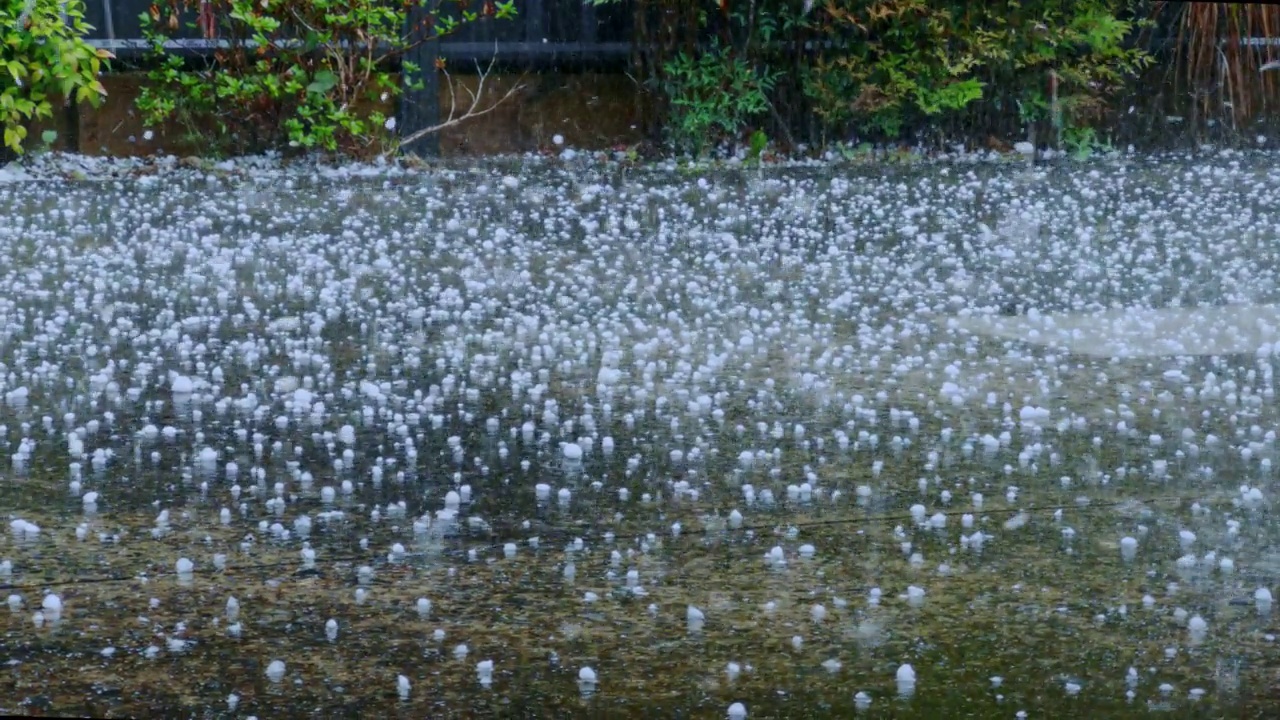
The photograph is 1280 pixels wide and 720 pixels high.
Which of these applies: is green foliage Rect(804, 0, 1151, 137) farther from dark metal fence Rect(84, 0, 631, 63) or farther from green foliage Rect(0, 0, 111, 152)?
green foliage Rect(0, 0, 111, 152)

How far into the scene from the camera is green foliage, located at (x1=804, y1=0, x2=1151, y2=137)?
24.4 ft

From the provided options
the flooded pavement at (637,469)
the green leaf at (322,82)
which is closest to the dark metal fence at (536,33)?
the green leaf at (322,82)

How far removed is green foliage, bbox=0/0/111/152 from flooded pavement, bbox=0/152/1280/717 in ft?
3.59

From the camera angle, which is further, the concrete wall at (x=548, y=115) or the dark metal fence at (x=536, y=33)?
the concrete wall at (x=548, y=115)

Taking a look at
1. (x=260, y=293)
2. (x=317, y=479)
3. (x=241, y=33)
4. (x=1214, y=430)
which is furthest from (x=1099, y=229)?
(x=241, y=33)

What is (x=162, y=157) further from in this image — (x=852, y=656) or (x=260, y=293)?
(x=852, y=656)

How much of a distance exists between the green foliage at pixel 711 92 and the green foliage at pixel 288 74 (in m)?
0.92

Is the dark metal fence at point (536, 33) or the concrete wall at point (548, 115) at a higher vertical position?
the dark metal fence at point (536, 33)

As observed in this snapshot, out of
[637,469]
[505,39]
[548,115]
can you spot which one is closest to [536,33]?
[505,39]

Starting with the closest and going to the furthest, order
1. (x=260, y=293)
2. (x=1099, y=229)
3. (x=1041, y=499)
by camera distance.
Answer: (x=1041, y=499) → (x=260, y=293) → (x=1099, y=229)

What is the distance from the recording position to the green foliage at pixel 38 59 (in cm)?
638

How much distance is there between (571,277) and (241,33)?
327 centimetres

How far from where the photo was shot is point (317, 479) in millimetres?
2855

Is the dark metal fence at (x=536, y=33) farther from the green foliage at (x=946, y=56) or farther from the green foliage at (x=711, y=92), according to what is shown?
the green foliage at (x=946, y=56)
